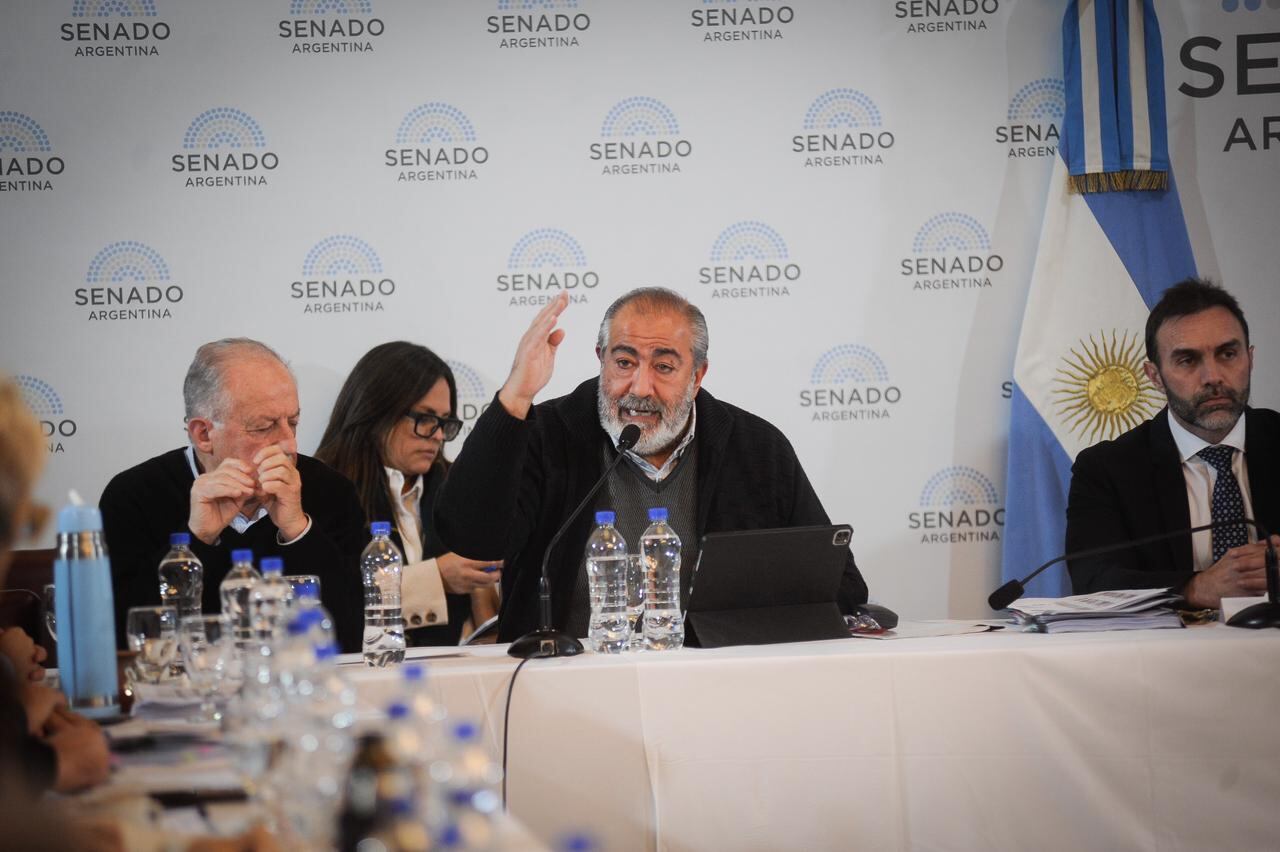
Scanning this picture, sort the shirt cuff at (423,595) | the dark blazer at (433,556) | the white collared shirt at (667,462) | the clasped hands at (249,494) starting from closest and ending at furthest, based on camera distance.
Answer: the clasped hands at (249,494) → the white collared shirt at (667,462) → the shirt cuff at (423,595) → the dark blazer at (433,556)

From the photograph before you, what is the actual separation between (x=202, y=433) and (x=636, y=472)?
1.21 meters

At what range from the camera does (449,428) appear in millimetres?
4410

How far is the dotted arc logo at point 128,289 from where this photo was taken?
15.1 feet

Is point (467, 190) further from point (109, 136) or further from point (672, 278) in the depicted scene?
point (109, 136)

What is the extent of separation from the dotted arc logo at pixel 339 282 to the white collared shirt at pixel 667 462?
5.27 ft

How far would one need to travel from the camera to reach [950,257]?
4.73 meters

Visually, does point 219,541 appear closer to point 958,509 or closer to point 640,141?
point 640,141

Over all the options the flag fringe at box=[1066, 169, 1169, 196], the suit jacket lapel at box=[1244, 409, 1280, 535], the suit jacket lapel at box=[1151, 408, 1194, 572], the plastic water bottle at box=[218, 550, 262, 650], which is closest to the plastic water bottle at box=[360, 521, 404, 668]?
the plastic water bottle at box=[218, 550, 262, 650]

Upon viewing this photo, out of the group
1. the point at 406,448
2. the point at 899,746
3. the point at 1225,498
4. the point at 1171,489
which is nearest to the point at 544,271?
the point at 406,448

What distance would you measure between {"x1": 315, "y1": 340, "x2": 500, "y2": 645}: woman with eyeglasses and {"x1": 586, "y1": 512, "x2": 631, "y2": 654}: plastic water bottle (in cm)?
120

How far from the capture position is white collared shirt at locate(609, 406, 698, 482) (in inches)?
136

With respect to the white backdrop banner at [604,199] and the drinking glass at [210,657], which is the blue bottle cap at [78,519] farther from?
the white backdrop banner at [604,199]

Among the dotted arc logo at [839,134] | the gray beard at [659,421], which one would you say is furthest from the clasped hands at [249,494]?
the dotted arc logo at [839,134]

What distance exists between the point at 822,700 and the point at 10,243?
3772 millimetres
